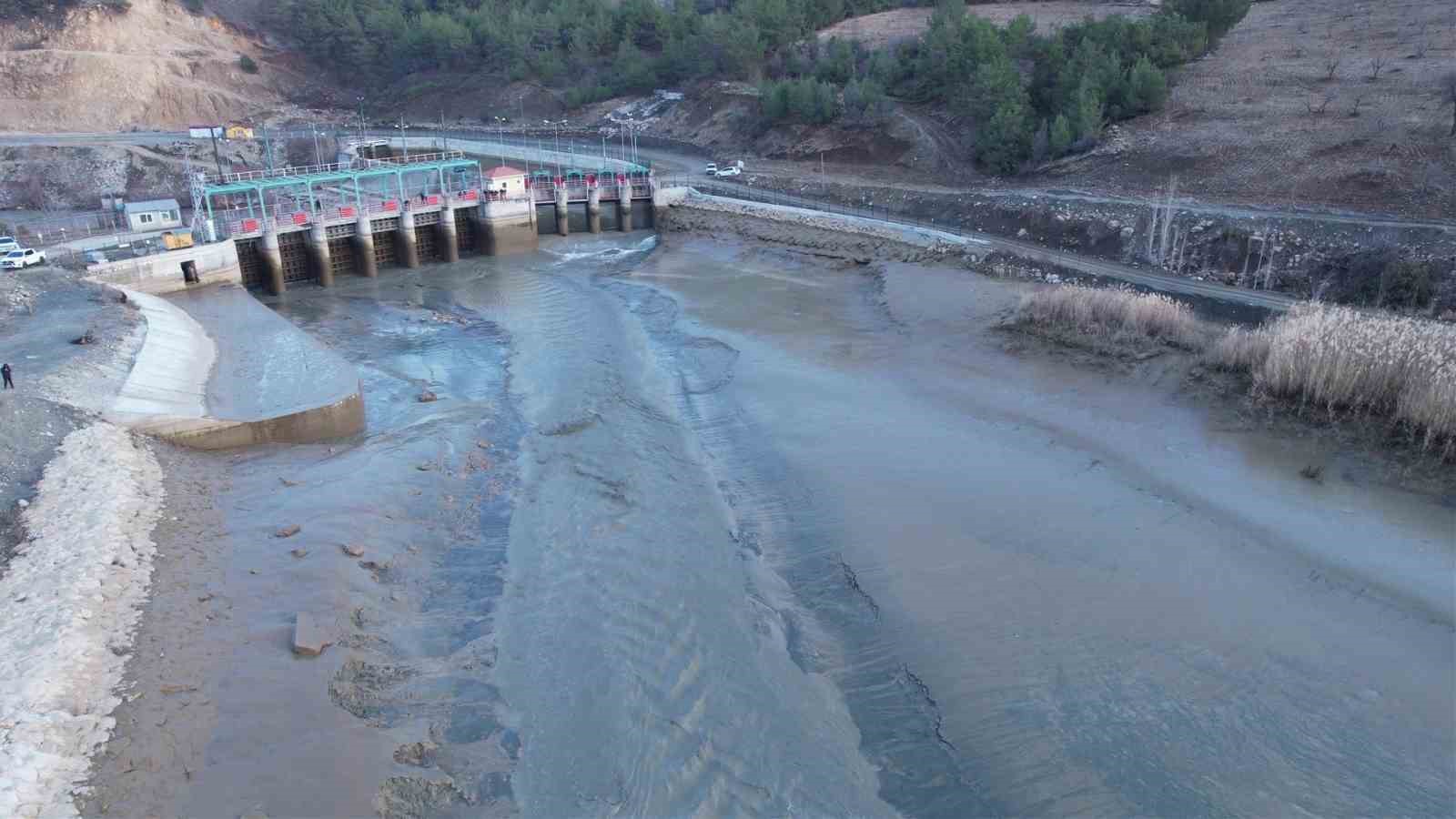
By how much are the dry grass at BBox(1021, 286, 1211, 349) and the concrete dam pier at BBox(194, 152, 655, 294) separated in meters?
26.2

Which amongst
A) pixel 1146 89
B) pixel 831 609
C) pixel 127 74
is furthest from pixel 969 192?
pixel 127 74

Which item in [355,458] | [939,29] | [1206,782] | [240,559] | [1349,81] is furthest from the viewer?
[939,29]

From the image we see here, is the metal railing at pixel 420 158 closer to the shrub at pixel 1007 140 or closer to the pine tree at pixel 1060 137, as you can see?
the shrub at pixel 1007 140

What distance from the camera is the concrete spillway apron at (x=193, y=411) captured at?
66.9 feet

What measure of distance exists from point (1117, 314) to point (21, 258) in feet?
124

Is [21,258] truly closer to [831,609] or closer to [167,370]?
[167,370]

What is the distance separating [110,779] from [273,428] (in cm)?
1199

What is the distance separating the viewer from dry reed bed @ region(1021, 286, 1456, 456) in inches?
765

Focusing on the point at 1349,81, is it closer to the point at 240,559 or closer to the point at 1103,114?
the point at 1103,114

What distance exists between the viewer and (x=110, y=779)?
1030 centimetres

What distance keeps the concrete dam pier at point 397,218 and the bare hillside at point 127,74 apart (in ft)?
119

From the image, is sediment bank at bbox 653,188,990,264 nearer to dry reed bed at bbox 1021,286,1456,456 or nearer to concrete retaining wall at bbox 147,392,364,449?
dry reed bed at bbox 1021,286,1456,456

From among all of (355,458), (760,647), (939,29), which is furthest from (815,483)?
(939,29)

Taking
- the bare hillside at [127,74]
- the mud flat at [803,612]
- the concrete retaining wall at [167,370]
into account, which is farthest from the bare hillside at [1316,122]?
the bare hillside at [127,74]
